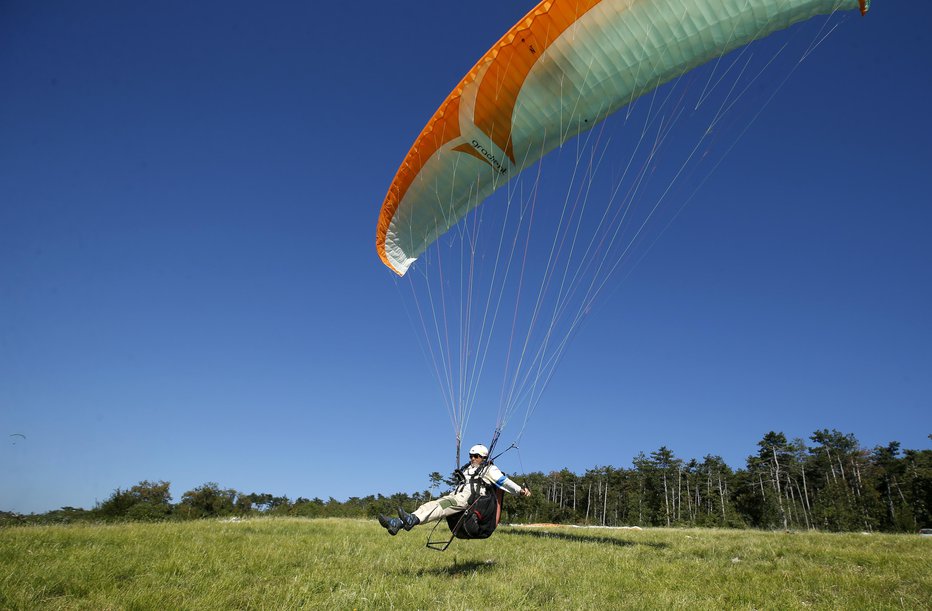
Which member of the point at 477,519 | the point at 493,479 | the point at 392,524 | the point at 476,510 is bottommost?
the point at 392,524

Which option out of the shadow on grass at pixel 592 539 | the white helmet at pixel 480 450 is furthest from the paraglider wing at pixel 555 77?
the shadow on grass at pixel 592 539

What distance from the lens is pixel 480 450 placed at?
6.98 m

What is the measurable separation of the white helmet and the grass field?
1425 millimetres

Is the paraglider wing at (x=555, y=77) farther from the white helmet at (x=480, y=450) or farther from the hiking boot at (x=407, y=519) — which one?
the hiking boot at (x=407, y=519)

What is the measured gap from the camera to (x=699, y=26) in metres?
7.95

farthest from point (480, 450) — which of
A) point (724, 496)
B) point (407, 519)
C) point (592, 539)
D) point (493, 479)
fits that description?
point (724, 496)

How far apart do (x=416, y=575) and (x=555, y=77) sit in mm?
7699

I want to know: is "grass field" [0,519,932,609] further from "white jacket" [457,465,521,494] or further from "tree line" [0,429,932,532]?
"tree line" [0,429,932,532]

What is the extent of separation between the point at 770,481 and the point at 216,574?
7505cm

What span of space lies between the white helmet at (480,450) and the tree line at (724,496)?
1063 inches

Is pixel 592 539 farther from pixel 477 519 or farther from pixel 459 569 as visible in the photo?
pixel 477 519

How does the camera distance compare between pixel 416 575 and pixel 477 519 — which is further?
pixel 477 519

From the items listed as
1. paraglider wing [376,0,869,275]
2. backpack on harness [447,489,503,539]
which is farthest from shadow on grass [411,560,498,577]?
paraglider wing [376,0,869,275]

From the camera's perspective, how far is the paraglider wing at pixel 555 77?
777cm
